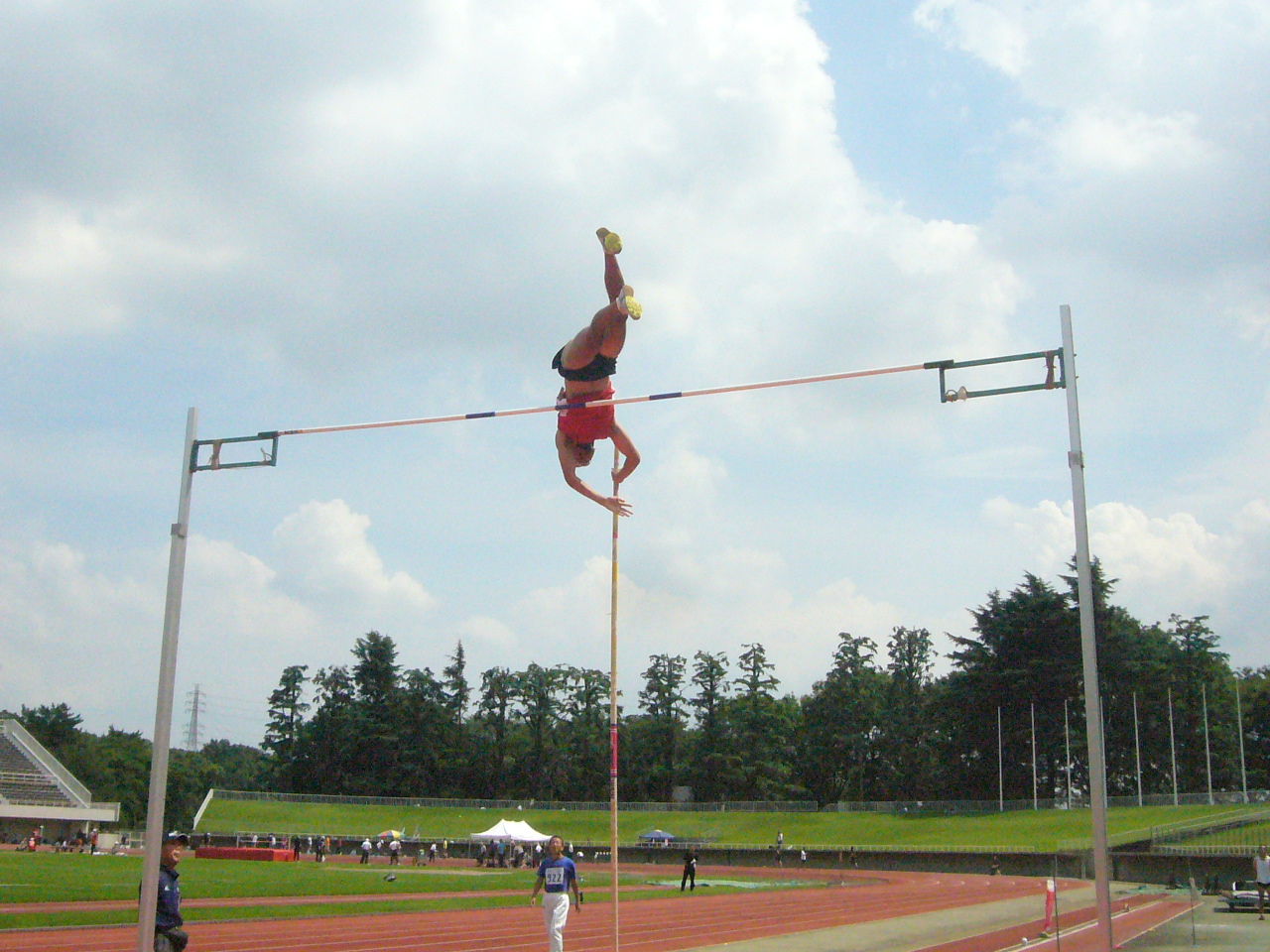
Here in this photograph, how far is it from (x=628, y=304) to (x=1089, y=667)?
3268 mm

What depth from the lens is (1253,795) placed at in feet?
142

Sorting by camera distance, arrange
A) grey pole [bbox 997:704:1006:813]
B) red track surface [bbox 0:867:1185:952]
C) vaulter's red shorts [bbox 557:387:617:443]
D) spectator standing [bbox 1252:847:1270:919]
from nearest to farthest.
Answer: vaulter's red shorts [bbox 557:387:617:443]
red track surface [bbox 0:867:1185:952]
spectator standing [bbox 1252:847:1270:919]
grey pole [bbox 997:704:1006:813]

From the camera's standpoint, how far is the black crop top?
759 centimetres

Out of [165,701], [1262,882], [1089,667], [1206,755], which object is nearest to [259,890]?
[165,701]

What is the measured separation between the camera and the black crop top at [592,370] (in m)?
7.59

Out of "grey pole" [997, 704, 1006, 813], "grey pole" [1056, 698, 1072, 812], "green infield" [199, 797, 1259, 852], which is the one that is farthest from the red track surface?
"grey pole" [1056, 698, 1072, 812]

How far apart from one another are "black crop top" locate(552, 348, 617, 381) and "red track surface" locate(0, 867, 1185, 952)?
25.1 feet

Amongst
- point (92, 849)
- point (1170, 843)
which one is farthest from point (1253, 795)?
point (92, 849)

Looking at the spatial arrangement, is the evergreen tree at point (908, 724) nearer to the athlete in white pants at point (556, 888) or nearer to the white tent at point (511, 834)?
the white tent at point (511, 834)

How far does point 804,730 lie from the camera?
6825cm

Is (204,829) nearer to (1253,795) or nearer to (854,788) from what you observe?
(854,788)

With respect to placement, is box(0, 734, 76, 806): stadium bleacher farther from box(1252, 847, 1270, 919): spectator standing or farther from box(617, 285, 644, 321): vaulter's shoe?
box(617, 285, 644, 321): vaulter's shoe

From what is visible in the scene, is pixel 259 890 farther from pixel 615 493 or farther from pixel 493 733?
pixel 493 733

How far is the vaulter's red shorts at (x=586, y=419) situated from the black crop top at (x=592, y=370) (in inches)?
6.3
